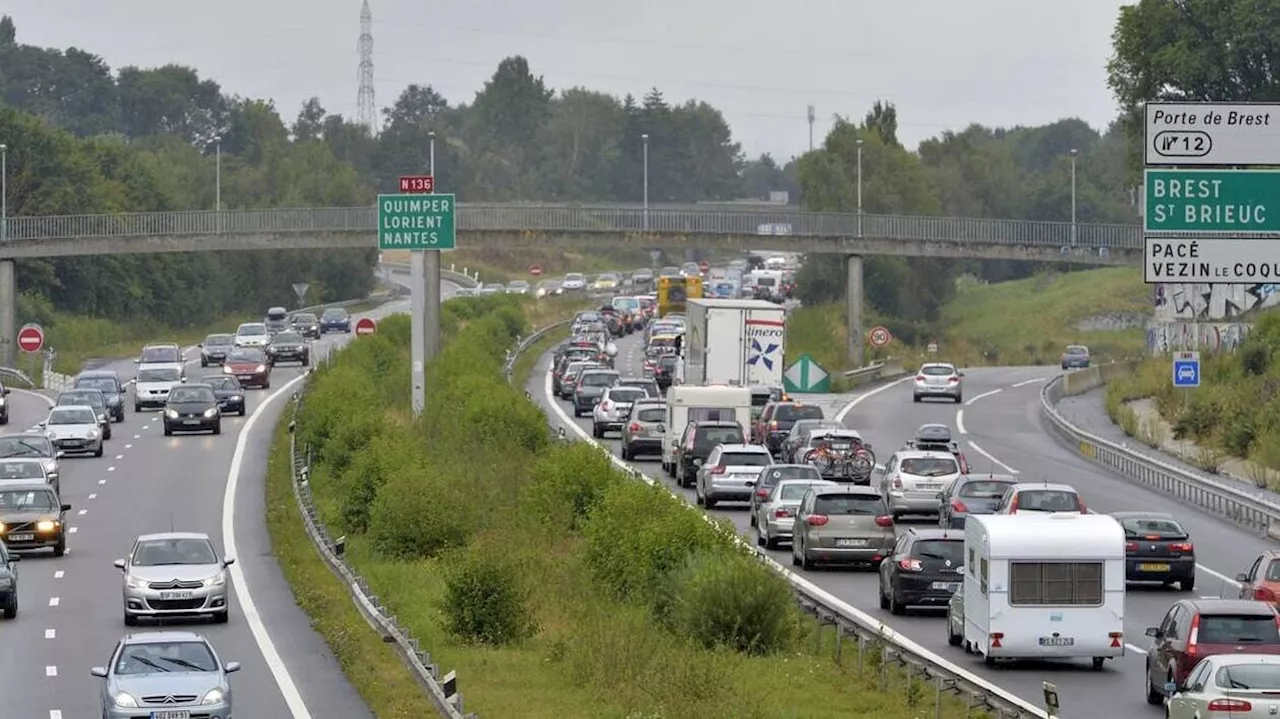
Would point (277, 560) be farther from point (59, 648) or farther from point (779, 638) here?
point (779, 638)

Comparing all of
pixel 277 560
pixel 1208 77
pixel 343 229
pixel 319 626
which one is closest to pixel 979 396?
pixel 1208 77

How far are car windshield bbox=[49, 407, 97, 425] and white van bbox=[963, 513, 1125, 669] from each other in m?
43.1

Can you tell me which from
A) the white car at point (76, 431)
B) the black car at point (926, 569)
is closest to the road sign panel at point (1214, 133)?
the black car at point (926, 569)

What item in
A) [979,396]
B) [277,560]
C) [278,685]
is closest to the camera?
[278,685]

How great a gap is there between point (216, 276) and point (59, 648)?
118290mm

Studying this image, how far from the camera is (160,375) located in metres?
83.4

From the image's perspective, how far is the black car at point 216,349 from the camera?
4028 inches

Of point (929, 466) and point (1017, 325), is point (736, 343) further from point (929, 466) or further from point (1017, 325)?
point (1017, 325)

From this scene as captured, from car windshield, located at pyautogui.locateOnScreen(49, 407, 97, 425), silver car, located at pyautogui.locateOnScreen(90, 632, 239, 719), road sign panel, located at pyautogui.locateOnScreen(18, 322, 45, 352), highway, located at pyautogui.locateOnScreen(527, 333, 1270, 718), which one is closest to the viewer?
silver car, located at pyautogui.locateOnScreen(90, 632, 239, 719)

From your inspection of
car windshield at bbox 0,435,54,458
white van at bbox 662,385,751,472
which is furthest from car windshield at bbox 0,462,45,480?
white van at bbox 662,385,751,472

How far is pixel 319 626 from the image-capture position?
3659 centimetres

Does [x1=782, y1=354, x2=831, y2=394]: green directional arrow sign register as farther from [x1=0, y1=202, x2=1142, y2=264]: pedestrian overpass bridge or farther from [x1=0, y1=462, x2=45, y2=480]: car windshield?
[x1=0, y1=202, x2=1142, y2=264]: pedestrian overpass bridge

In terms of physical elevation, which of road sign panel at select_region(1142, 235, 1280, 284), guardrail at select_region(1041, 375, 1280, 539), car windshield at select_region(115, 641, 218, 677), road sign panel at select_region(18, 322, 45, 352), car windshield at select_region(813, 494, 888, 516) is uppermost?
road sign panel at select_region(1142, 235, 1280, 284)

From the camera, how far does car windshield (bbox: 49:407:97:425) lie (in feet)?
221
